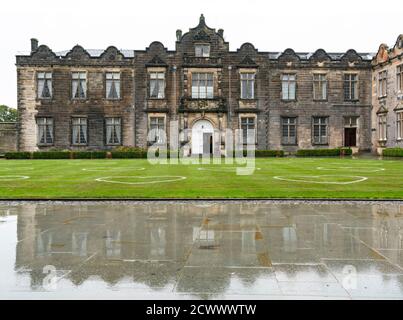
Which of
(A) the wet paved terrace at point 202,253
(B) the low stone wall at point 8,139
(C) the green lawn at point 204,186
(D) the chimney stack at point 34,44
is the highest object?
A: (D) the chimney stack at point 34,44

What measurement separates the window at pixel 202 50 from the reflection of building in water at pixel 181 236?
1388 inches

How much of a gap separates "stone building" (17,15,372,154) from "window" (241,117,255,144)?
0.34ft

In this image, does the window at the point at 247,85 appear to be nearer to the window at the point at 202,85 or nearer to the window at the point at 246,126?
the window at the point at 246,126

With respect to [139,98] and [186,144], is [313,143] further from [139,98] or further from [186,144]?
[139,98]

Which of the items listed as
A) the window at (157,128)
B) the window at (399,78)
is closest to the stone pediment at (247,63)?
the window at (157,128)

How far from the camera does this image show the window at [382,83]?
44906 mm

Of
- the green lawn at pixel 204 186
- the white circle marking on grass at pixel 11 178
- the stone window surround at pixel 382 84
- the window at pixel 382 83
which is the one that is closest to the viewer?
the green lawn at pixel 204 186

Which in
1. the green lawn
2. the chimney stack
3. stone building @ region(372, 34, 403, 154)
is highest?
the chimney stack

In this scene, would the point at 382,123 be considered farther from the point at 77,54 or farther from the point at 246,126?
the point at 77,54

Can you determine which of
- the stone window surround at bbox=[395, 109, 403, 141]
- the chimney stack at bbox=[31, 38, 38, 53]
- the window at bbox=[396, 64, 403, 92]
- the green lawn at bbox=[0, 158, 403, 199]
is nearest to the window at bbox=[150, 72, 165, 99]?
the chimney stack at bbox=[31, 38, 38, 53]

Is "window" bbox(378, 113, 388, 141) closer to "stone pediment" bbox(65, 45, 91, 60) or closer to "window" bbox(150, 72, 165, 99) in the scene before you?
"window" bbox(150, 72, 165, 99)

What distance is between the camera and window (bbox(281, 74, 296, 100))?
4759cm
